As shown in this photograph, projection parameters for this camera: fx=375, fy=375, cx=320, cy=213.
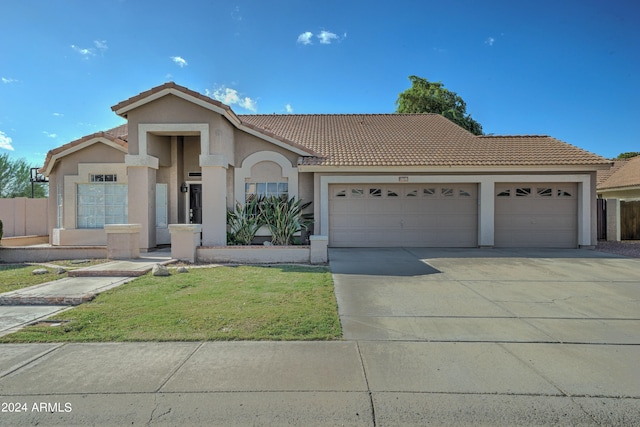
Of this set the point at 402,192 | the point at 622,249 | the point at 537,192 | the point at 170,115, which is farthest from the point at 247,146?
the point at 622,249

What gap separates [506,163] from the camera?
43.8ft

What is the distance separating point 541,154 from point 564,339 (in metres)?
11.5

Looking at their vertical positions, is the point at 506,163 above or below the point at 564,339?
above

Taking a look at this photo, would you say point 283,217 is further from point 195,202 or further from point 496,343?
point 496,343

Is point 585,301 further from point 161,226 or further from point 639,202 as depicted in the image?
point 639,202

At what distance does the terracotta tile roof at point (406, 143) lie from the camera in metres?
13.5

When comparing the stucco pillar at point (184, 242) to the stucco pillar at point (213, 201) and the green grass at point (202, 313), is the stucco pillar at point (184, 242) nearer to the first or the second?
the stucco pillar at point (213, 201)

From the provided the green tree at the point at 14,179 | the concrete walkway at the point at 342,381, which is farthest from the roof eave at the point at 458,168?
the green tree at the point at 14,179

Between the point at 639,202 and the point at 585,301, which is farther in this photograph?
the point at 639,202

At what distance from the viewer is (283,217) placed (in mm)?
11844

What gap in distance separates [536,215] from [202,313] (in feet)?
42.6

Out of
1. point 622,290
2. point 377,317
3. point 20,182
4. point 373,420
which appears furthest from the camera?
point 20,182

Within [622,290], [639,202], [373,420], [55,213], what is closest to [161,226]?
[55,213]

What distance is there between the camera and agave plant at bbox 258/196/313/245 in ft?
38.5
